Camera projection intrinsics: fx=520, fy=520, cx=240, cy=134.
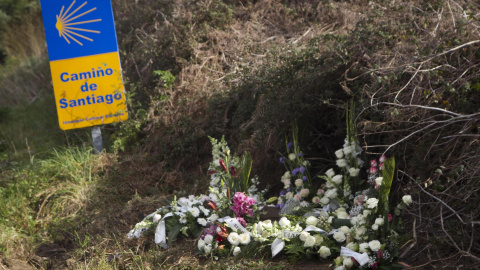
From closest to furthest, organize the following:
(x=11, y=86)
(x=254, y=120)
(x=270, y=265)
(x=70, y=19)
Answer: (x=270, y=265)
(x=254, y=120)
(x=70, y=19)
(x=11, y=86)

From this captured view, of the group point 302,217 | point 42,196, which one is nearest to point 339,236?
point 302,217

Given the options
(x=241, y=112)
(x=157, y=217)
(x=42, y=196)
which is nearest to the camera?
(x=157, y=217)

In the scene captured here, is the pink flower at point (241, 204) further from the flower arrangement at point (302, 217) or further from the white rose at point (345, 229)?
the white rose at point (345, 229)

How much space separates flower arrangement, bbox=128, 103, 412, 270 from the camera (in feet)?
11.0

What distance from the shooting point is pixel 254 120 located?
5.12m

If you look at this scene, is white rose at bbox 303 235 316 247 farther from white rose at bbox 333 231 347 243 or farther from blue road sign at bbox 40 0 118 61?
blue road sign at bbox 40 0 118 61

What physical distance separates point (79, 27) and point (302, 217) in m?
4.17

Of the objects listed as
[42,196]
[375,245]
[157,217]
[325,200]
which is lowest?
[42,196]

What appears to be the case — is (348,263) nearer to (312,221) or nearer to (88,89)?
(312,221)

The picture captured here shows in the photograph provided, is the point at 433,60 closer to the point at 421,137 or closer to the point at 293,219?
the point at 421,137

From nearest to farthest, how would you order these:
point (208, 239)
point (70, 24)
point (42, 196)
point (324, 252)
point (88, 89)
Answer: point (324, 252)
point (208, 239)
point (42, 196)
point (70, 24)
point (88, 89)

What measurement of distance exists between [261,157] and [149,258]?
5.63 feet

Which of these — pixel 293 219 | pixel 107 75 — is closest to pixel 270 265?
pixel 293 219

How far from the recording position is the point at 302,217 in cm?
390
